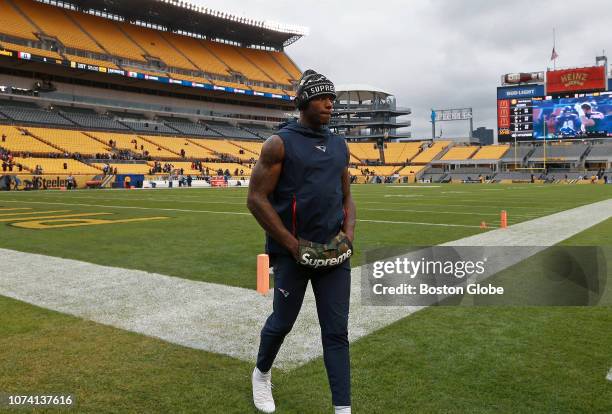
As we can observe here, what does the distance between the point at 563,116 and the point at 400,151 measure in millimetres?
25307

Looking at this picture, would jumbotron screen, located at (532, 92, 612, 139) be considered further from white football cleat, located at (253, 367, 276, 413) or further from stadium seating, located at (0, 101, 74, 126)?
white football cleat, located at (253, 367, 276, 413)

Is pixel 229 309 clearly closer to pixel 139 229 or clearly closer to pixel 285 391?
pixel 285 391

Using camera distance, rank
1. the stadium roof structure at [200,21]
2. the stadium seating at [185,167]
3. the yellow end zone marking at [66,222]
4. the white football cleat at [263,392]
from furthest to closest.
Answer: the stadium roof structure at [200,21] < the stadium seating at [185,167] < the yellow end zone marking at [66,222] < the white football cleat at [263,392]

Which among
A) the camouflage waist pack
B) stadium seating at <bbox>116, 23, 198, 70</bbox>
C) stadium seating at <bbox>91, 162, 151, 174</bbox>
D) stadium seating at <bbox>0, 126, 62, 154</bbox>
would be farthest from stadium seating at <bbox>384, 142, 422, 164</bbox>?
the camouflage waist pack

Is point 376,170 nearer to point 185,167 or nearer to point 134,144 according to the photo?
point 185,167

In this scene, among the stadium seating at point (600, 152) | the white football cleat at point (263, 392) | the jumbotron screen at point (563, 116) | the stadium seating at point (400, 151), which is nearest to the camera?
the white football cleat at point (263, 392)

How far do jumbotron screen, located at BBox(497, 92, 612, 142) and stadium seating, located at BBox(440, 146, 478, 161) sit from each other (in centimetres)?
877

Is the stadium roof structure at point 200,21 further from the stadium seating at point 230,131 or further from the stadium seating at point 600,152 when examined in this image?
the stadium seating at point 600,152

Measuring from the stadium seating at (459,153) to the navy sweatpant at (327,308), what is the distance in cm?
6926

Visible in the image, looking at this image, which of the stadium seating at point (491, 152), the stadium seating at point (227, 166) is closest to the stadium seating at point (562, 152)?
the stadium seating at point (491, 152)

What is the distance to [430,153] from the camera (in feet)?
241

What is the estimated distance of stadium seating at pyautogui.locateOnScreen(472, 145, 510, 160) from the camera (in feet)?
219

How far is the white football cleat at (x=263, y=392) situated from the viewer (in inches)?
115

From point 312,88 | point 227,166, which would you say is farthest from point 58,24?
point 312,88
